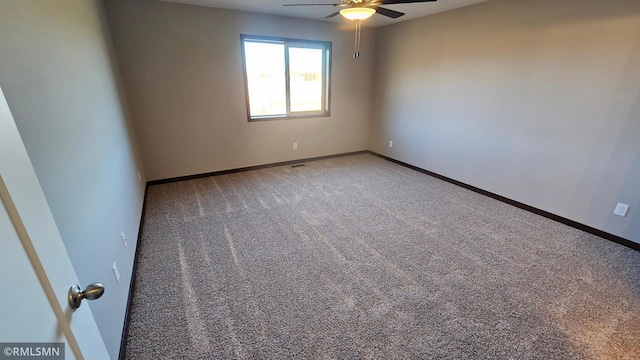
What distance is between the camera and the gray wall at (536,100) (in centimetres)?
239

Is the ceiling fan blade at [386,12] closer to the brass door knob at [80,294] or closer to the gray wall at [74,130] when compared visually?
the gray wall at [74,130]

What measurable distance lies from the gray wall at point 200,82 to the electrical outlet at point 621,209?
12.5ft

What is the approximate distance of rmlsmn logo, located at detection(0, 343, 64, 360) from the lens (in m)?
0.44

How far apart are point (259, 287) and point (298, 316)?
395mm

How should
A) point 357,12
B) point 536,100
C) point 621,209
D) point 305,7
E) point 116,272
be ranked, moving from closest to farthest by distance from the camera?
point 116,272
point 357,12
point 621,209
point 536,100
point 305,7

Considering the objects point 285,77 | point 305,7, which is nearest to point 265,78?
point 285,77

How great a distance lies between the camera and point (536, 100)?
9.55 feet

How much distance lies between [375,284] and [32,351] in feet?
6.01

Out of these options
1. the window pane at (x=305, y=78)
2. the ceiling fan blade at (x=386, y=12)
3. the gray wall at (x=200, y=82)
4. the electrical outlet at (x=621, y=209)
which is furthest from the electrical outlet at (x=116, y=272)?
the electrical outlet at (x=621, y=209)

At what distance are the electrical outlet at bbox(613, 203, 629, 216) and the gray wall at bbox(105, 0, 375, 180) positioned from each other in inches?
149

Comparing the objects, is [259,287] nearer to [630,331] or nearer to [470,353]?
[470,353]

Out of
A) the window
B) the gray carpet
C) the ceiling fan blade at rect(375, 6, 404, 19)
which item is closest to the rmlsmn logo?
the gray carpet

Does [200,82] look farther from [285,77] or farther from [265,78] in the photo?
[285,77]

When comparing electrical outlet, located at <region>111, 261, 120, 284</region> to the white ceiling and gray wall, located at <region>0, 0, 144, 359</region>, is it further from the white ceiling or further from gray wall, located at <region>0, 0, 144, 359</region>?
the white ceiling
